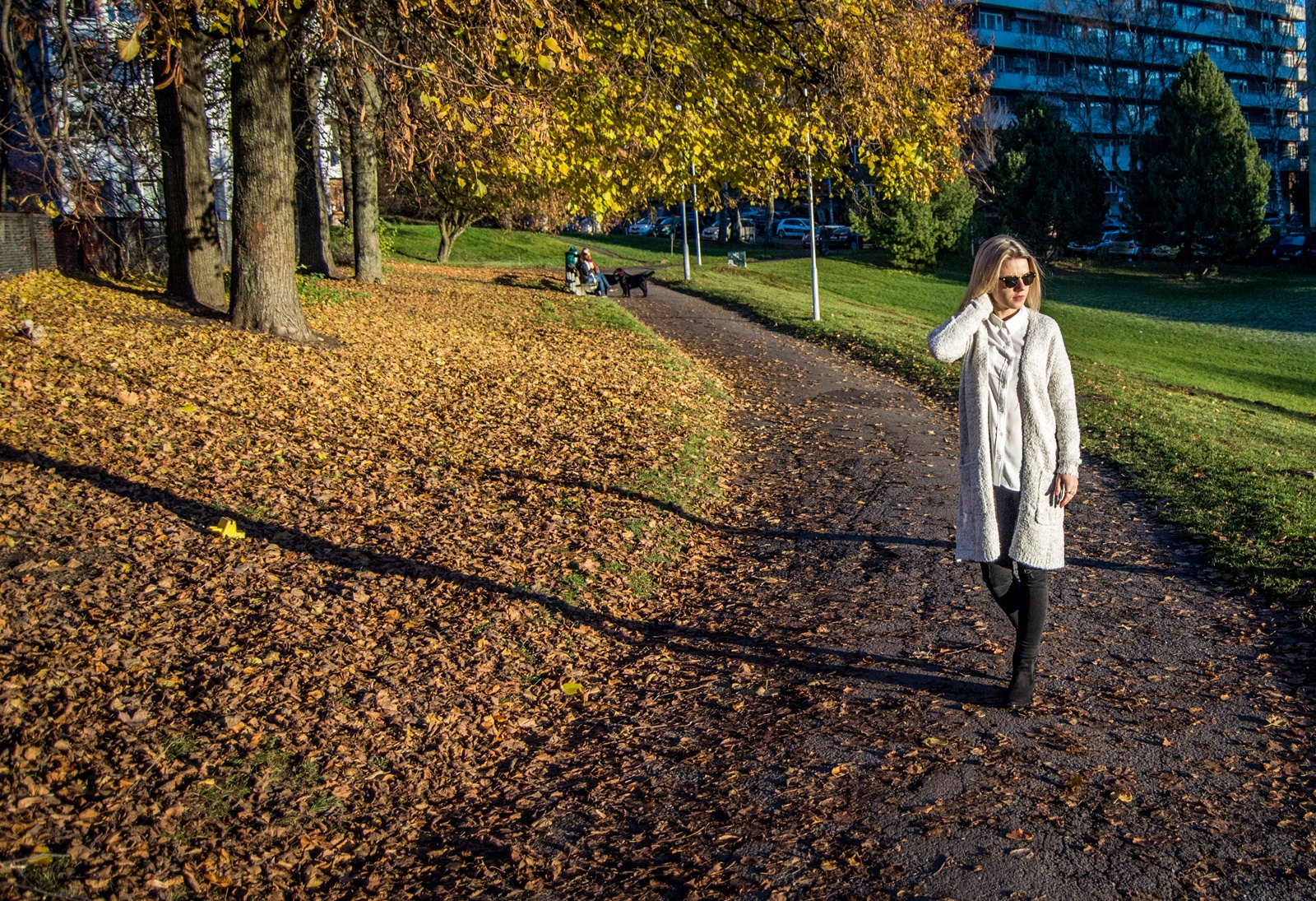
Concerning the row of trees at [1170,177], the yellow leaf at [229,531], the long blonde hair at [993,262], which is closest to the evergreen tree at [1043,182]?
the row of trees at [1170,177]

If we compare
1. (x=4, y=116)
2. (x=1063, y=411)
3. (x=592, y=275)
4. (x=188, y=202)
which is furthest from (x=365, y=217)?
(x=1063, y=411)

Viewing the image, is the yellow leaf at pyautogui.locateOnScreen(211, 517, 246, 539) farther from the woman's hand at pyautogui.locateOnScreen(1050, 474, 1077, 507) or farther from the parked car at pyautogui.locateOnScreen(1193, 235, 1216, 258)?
the parked car at pyautogui.locateOnScreen(1193, 235, 1216, 258)

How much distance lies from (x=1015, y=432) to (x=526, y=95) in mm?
7257

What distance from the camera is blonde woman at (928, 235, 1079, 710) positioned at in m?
4.34

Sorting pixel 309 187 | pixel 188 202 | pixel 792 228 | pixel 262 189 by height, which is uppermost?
pixel 792 228

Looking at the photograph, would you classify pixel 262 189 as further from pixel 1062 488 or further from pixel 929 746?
pixel 929 746

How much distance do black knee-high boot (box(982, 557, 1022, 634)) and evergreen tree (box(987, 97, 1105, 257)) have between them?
43.3m

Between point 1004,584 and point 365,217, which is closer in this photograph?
point 1004,584

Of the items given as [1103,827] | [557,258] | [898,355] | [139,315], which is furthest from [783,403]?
[557,258]

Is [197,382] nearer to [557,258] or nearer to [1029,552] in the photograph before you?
[1029,552]

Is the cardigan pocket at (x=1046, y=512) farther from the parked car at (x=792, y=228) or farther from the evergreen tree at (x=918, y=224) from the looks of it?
the parked car at (x=792, y=228)

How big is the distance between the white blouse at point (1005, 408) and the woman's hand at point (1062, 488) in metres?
0.15

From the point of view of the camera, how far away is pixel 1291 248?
44.3 meters

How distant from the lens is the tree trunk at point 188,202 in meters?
13.6
